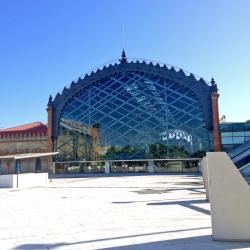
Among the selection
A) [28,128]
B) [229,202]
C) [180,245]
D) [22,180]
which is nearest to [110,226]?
[180,245]

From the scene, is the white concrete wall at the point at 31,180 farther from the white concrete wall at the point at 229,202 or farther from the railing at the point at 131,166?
the white concrete wall at the point at 229,202

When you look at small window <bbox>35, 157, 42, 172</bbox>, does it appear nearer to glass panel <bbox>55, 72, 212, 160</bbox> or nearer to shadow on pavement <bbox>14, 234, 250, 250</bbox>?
glass panel <bbox>55, 72, 212, 160</bbox>

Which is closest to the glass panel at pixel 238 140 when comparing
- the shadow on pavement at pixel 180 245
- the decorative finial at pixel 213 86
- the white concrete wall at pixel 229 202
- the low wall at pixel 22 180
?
the decorative finial at pixel 213 86

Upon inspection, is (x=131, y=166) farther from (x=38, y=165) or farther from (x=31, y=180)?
(x=31, y=180)

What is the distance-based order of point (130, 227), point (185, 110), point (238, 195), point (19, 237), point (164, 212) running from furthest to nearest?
point (185, 110) → point (164, 212) → point (130, 227) → point (19, 237) → point (238, 195)

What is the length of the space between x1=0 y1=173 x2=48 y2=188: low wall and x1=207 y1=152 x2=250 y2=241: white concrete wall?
22.6 metres

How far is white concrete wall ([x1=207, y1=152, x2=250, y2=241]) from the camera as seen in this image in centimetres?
786

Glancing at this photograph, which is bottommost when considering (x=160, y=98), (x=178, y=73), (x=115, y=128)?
(x=115, y=128)

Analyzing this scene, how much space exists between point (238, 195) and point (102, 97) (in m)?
48.2

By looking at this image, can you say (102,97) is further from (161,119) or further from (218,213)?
(218,213)

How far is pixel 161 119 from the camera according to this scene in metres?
51.6

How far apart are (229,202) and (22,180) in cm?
2360

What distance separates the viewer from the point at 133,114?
52.9 metres

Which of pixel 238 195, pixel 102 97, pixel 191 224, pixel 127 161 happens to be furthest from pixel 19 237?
pixel 102 97
